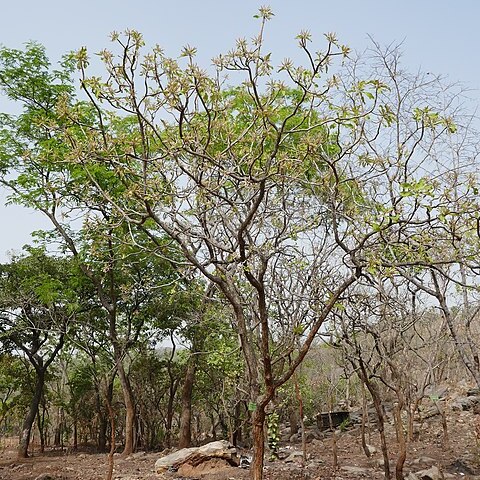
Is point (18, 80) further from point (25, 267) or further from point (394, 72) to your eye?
point (394, 72)

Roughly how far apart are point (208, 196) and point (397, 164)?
173 centimetres

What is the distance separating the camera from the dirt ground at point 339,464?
340 inches

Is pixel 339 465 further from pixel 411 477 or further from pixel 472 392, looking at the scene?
pixel 472 392

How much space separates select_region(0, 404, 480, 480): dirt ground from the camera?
8.64 m

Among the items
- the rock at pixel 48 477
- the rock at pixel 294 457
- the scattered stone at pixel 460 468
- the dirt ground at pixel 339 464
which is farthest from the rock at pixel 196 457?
the scattered stone at pixel 460 468

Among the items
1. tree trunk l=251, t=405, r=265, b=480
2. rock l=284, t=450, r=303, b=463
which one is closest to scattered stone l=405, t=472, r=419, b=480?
rock l=284, t=450, r=303, b=463

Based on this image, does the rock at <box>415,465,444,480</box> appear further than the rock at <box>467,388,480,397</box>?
No

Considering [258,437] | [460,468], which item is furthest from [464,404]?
[258,437]

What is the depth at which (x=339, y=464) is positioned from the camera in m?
9.80

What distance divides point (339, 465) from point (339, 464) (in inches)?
7.9

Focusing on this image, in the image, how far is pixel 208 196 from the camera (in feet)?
16.3

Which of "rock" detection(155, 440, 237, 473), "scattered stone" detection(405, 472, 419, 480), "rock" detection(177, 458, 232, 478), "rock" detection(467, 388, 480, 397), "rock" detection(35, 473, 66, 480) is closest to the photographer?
"scattered stone" detection(405, 472, 419, 480)

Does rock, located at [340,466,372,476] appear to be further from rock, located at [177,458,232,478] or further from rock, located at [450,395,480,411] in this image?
rock, located at [450,395,480,411]

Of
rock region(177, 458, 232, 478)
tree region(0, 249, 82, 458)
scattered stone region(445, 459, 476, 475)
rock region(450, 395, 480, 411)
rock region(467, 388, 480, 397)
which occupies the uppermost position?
tree region(0, 249, 82, 458)
